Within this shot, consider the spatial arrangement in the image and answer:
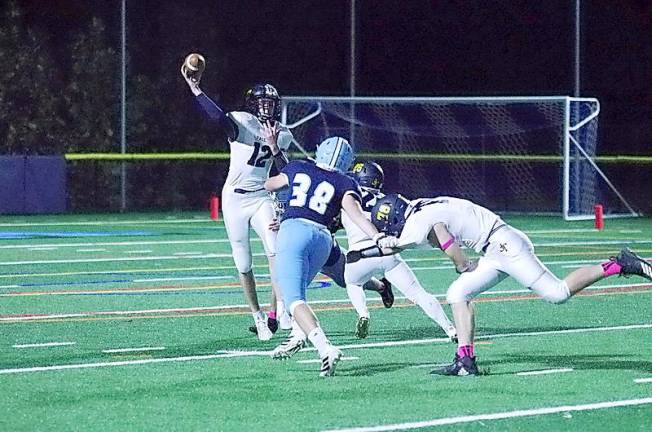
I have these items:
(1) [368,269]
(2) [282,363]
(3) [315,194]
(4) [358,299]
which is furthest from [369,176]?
(2) [282,363]

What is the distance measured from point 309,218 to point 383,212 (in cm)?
94

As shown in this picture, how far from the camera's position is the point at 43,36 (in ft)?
126

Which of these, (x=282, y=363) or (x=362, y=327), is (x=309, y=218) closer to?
(x=282, y=363)

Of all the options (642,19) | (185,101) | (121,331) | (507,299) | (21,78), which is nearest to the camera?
(121,331)

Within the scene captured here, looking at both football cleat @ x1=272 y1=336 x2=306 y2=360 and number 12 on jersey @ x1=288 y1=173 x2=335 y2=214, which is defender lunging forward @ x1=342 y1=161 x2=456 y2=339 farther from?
number 12 on jersey @ x1=288 y1=173 x2=335 y2=214

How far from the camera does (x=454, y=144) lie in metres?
36.3

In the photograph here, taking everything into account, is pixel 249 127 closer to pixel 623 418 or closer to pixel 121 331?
pixel 121 331

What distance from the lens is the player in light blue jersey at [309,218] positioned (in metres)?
11.2

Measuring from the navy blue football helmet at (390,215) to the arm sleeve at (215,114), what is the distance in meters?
1.76

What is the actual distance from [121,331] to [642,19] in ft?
120

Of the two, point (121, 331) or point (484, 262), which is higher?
point (484, 262)

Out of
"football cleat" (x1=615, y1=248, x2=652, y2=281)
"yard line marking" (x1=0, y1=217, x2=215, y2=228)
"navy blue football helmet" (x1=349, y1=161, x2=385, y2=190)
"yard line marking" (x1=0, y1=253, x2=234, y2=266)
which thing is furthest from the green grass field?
"yard line marking" (x1=0, y1=217, x2=215, y2=228)

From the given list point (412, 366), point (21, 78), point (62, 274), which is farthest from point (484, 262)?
point (21, 78)

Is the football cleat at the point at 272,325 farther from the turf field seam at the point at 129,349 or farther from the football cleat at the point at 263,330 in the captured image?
the turf field seam at the point at 129,349
